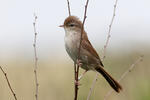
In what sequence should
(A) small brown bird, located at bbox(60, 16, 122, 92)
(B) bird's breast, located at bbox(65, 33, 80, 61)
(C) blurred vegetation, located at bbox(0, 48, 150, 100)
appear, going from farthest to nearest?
(C) blurred vegetation, located at bbox(0, 48, 150, 100) < (A) small brown bird, located at bbox(60, 16, 122, 92) < (B) bird's breast, located at bbox(65, 33, 80, 61)

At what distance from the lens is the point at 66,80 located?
34.8 ft

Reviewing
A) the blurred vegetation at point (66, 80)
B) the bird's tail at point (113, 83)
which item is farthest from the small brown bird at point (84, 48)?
the blurred vegetation at point (66, 80)

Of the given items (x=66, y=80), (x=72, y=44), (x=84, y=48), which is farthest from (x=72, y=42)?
(x=66, y=80)

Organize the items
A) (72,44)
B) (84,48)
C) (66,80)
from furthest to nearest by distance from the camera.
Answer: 1. (66,80)
2. (84,48)
3. (72,44)

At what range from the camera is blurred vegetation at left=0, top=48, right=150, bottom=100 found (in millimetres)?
9227

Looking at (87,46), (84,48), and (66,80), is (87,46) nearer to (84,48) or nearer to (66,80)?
(84,48)

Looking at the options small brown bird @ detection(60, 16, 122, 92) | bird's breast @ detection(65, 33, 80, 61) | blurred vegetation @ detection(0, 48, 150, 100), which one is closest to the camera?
bird's breast @ detection(65, 33, 80, 61)

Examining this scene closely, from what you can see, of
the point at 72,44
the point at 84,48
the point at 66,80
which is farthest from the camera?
the point at 66,80

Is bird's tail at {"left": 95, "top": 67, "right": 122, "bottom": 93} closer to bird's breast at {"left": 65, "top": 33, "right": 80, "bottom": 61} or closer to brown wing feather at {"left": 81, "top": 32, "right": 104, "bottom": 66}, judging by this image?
brown wing feather at {"left": 81, "top": 32, "right": 104, "bottom": 66}

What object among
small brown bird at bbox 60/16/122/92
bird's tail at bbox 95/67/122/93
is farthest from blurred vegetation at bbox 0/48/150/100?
small brown bird at bbox 60/16/122/92

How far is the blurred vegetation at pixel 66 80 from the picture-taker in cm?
923

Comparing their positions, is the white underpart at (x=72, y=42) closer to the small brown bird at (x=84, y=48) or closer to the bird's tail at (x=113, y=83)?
the small brown bird at (x=84, y=48)

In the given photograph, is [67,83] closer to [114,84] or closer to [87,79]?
[87,79]

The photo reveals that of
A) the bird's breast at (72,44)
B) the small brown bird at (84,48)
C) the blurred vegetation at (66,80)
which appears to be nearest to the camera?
the bird's breast at (72,44)
